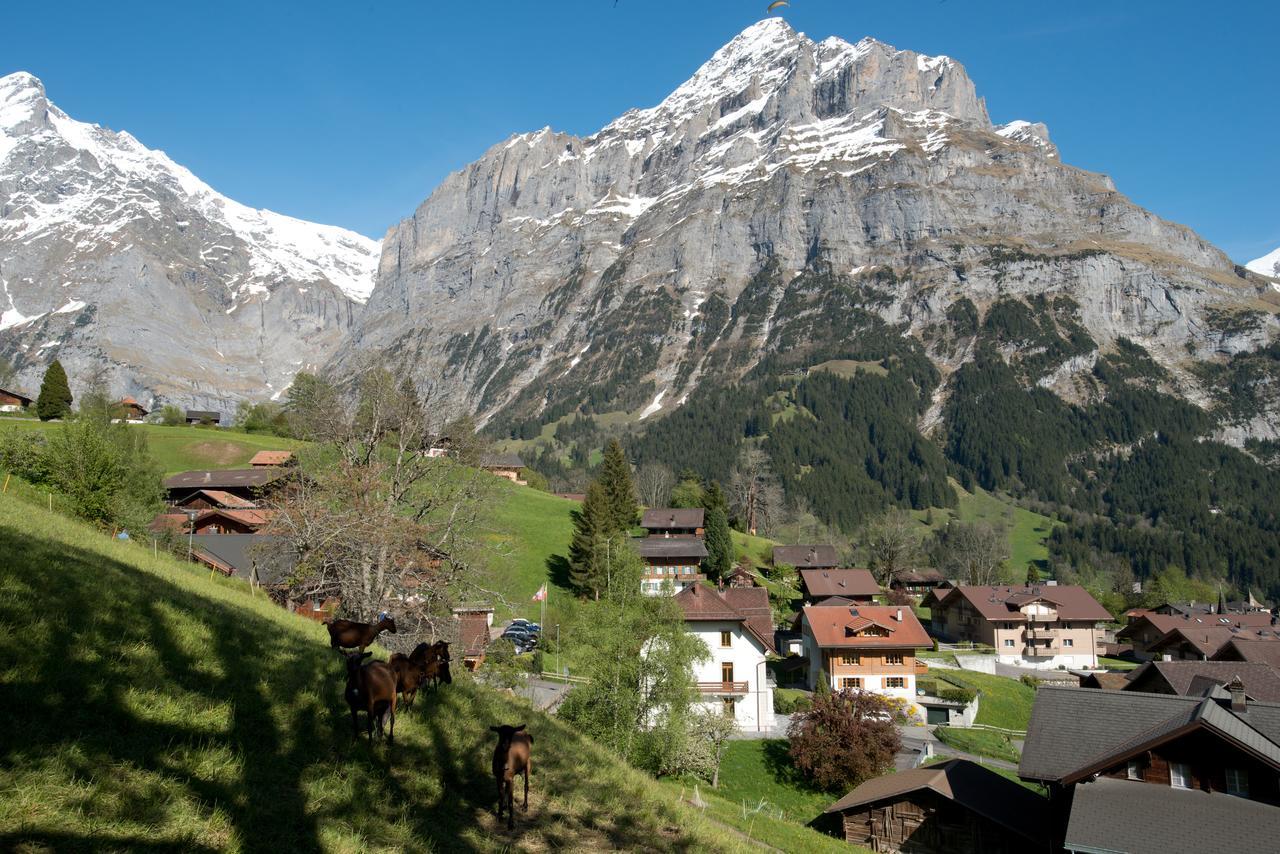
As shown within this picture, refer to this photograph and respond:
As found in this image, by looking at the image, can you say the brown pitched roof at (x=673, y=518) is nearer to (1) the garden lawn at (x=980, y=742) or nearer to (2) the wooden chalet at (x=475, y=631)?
(2) the wooden chalet at (x=475, y=631)

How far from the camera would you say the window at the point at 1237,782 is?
73.0 feet

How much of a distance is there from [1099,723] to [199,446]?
101 m

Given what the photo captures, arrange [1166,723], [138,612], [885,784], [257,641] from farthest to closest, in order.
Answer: [885,784], [1166,723], [257,641], [138,612]

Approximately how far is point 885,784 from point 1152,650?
67.8 metres

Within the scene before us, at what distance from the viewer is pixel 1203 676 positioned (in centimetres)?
3488

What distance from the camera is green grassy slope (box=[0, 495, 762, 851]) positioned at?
554 cm

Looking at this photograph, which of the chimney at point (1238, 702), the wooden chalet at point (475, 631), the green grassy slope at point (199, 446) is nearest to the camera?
the chimney at point (1238, 702)

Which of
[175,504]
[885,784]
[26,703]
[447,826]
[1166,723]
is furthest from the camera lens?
[175,504]

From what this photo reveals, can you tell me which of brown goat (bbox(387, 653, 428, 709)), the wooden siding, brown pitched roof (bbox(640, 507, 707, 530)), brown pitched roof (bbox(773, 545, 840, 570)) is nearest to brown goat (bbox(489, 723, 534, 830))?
brown goat (bbox(387, 653, 428, 709))

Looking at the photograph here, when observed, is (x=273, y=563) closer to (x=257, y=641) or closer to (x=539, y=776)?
(x=257, y=641)

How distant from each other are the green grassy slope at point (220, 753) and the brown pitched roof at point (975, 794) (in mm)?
23064

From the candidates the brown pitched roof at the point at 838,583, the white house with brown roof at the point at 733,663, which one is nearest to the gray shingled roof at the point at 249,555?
the white house with brown roof at the point at 733,663

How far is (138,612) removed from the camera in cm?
889

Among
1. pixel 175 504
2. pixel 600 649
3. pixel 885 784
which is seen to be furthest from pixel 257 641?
pixel 175 504
